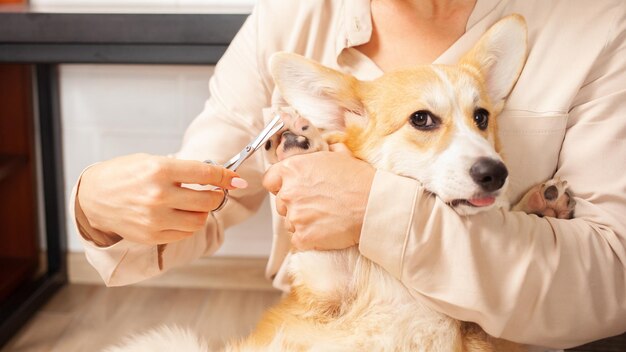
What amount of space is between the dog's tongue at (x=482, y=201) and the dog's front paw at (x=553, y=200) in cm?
17

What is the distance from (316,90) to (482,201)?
12.0 inches

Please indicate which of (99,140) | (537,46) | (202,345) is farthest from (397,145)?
(99,140)

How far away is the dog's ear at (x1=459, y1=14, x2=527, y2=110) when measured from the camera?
93 centimetres

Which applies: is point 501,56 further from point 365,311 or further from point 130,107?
point 130,107

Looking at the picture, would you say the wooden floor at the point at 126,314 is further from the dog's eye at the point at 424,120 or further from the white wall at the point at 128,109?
the dog's eye at the point at 424,120

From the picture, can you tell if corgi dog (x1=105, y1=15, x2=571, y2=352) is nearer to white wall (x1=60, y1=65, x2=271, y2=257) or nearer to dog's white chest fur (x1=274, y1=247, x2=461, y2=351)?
dog's white chest fur (x1=274, y1=247, x2=461, y2=351)

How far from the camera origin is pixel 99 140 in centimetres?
205

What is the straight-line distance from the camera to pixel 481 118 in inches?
36.4

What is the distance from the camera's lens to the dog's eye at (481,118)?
0.92 m

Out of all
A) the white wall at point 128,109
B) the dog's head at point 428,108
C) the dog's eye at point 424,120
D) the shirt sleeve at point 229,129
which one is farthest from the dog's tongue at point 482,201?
the white wall at point 128,109

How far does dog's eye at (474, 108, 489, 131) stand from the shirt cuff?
6.0 inches

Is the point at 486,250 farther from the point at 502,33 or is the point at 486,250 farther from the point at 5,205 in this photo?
the point at 5,205

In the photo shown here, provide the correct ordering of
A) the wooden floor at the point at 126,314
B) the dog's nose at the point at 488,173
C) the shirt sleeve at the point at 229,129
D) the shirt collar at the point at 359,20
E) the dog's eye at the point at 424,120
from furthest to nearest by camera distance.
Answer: the wooden floor at the point at 126,314, the shirt sleeve at the point at 229,129, the shirt collar at the point at 359,20, the dog's eye at the point at 424,120, the dog's nose at the point at 488,173

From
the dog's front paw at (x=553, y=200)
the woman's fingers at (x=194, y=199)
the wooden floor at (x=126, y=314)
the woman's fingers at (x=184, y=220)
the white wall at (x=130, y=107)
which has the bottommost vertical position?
the wooden floor at (x=126, y=314)
